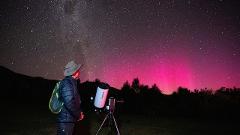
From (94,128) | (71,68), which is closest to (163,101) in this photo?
(94,128)

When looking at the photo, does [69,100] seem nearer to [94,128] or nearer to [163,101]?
[94,128]

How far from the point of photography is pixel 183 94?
4603 cm

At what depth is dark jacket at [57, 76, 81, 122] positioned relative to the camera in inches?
218

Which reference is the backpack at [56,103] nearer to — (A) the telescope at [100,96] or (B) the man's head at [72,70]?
(B) the man's head at [72,70]

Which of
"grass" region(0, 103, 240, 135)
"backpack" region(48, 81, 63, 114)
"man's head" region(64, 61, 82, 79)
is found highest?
"man's head" region(64, 61, 82, 79)

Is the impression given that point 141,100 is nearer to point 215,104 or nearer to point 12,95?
point 215,104

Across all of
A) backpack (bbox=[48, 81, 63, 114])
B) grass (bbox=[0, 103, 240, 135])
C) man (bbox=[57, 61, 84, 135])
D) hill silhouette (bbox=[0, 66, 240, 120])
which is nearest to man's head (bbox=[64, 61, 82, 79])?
man (bbox=[57, 61, 84, 135])

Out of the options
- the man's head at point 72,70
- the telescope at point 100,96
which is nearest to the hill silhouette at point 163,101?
the telescope at point 100,96

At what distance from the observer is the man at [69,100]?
18.2 ft

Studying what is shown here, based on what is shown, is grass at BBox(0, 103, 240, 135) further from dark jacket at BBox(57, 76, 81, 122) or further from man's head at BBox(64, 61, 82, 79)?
man's head at BBox(64, 61, 82, 79)

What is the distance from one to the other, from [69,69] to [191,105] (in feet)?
123

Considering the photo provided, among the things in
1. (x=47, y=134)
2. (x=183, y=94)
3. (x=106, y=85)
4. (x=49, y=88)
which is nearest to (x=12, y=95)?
(x=49, y=88)

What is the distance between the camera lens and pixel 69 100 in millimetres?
5531

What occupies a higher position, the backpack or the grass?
the backpack
